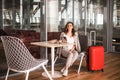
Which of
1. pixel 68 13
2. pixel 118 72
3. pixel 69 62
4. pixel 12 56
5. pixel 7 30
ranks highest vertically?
pixel 68 13

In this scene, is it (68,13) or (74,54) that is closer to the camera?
(74,54)

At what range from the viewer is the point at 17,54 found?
365cm

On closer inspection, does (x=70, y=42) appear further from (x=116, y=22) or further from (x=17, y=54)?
(x=116, y=22)

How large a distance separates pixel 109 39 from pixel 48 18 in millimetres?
3598

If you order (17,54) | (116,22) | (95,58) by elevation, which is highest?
(116,22)

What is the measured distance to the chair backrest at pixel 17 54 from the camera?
3.60m

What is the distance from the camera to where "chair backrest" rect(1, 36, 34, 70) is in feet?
11.8

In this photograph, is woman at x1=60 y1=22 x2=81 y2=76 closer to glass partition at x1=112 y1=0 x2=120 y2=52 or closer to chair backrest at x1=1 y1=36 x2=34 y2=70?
chair backrest at x1=1 y1=36 x2=34 y2=70

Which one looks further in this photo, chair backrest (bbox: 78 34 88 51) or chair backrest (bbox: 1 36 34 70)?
chair backrest (bbox: 78 34 88 51)

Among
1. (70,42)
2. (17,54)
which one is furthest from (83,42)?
(17,54)

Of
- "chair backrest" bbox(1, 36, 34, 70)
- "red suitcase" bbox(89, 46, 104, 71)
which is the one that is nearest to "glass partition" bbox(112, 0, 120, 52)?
"red suitcase" bbox(89, 46, 104, 71)

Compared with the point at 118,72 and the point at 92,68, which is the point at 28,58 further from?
the point at 118,72

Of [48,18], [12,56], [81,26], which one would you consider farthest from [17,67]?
[81,26]

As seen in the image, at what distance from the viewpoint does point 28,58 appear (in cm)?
368
